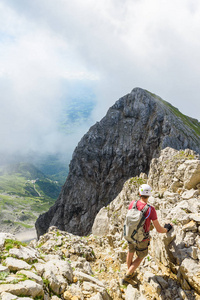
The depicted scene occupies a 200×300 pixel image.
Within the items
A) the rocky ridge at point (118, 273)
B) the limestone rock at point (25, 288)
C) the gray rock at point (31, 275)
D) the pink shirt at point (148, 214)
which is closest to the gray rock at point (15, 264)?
the rocky ridge at point (118, 273)

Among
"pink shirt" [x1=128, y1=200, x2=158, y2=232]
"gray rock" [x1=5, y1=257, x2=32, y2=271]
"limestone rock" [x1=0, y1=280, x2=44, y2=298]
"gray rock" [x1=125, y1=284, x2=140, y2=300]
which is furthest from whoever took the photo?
"pink shirt" [x1=128, y1=200, x2=158, y2=232]

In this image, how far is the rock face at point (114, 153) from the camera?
3671 inches

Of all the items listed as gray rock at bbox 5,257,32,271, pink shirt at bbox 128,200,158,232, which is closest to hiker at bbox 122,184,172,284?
pink shirt at bbox 128,200,158,232

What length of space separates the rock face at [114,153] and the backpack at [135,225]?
266 ft

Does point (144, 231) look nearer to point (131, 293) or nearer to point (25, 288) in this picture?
point (131, 293)

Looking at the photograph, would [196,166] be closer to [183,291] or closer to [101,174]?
[183,291]

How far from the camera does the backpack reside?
33.1 feet

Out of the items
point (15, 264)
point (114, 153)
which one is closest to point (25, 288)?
point (15, 264)

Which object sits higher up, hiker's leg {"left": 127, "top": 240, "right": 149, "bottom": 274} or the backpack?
the backpack

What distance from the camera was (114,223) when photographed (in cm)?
2542

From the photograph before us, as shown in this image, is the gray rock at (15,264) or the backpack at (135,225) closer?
the gray rock at (15,264)

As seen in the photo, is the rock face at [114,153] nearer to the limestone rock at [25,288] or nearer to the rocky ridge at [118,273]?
the rocky ridge at [118,273]

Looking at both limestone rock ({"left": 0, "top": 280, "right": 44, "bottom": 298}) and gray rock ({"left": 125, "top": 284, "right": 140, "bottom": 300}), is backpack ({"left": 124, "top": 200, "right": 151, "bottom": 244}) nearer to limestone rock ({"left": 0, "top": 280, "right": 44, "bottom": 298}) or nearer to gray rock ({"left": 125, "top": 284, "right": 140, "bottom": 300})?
gray rock ({"left": 125, "top": 284, "right": 140, "bottom": 300})

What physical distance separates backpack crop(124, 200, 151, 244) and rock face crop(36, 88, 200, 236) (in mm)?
81213
